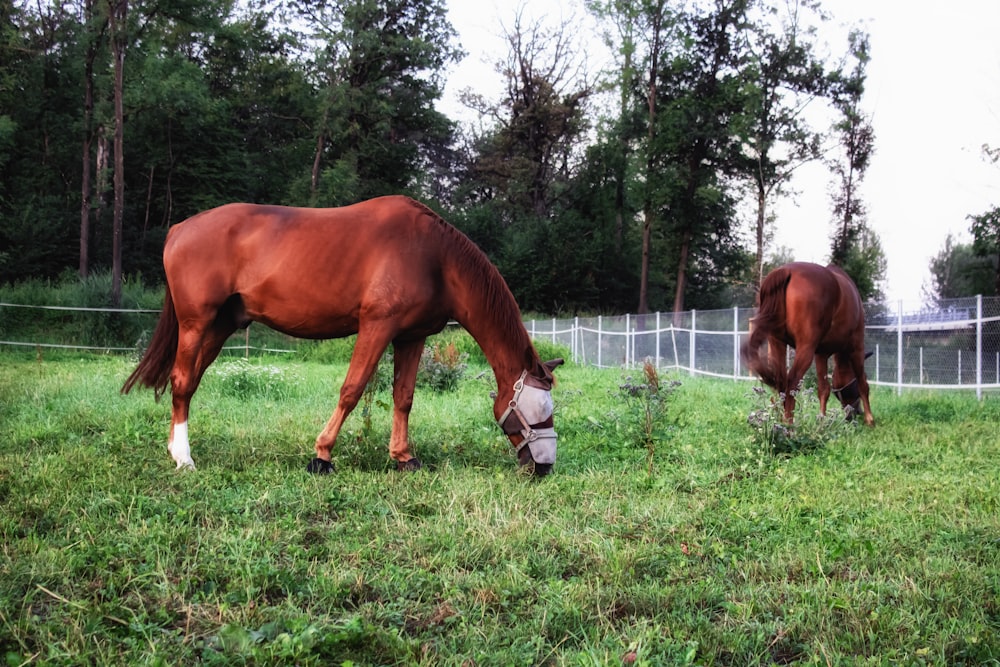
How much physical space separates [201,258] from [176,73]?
60.4 ft

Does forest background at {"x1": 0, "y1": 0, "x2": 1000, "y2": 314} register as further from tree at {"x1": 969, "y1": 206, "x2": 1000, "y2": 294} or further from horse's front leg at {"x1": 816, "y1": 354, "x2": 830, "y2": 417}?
horse's front leg at {"x1": 816, "y1": 354, "x2": 830, "y2": 417}

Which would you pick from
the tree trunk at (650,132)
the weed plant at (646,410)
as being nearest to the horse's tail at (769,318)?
the weed plant at (646,410)

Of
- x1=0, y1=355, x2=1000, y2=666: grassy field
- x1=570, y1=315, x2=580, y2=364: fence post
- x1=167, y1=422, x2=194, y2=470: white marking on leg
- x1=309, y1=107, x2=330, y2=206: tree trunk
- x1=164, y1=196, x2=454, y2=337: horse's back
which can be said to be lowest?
x1=0, y1=355, x2=1000, y2=666: grassy field

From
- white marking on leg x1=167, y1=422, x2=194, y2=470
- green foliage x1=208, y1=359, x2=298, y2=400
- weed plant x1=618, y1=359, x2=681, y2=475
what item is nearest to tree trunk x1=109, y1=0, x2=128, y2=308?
green foliage x1=208, y1=359, x2=298, y2=400

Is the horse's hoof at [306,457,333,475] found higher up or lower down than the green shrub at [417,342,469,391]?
lower down

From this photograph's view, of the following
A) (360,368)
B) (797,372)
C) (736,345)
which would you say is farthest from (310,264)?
(736,345)

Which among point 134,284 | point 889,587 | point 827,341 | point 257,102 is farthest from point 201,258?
point 257,102

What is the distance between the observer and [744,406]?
7.36 m

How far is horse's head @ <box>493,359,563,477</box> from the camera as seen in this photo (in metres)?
4.26

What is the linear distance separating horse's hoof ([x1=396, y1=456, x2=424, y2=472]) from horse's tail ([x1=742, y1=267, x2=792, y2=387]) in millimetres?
3003

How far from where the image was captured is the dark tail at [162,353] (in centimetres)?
480

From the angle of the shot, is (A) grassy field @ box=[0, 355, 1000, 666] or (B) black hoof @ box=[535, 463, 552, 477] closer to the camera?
(A) grassy field @ box=[0, 355, 1000, 666]

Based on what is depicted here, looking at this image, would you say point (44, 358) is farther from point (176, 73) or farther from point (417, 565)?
point (417, 565)

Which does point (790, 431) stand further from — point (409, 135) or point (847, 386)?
point (409, 135)
